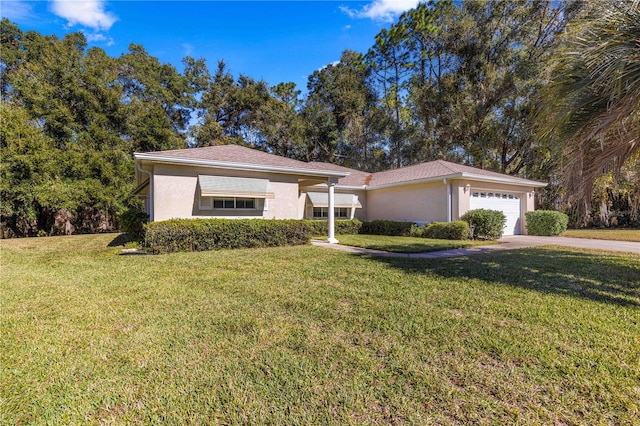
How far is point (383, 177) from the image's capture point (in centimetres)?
2377

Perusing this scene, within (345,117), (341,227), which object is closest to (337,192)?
(341,227)

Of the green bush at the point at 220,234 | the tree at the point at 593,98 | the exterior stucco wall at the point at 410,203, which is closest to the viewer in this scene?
the tree at the point at 593,98

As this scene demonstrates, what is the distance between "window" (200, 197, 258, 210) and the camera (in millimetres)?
13141

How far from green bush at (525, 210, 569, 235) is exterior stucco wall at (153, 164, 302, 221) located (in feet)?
52.6

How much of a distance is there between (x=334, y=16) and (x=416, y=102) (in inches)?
674

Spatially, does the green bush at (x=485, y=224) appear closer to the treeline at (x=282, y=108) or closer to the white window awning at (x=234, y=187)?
the treeline at (x=282, y=108)

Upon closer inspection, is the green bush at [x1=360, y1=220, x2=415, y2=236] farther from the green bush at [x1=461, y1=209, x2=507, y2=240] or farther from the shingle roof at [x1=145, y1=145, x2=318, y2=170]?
the shingle roof at [x1=145, y1=145, x2=318, y2=170]

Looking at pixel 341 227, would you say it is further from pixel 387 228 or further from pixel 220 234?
pixel 220 234

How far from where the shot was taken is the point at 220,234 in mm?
11688

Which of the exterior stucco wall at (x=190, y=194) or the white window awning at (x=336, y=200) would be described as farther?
the white window awning at (x=336, y=200)

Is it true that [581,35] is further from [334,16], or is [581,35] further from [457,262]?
[334,16]

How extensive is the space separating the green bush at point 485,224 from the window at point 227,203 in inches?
474

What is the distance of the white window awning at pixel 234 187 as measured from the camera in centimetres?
1265

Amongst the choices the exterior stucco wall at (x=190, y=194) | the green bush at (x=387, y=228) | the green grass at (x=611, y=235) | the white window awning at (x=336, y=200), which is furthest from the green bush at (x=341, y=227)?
the green grass at (x=611, y=235)
